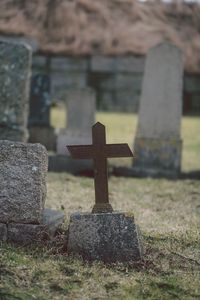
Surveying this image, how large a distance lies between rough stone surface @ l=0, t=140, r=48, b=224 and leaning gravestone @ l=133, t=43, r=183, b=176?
4451 mm

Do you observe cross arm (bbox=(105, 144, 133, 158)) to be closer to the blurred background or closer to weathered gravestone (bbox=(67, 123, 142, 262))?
weathered gravestone (bbox=(67, 123, 142, 262))

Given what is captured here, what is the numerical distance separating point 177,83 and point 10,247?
5172mm

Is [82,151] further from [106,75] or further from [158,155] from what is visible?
[106,75]

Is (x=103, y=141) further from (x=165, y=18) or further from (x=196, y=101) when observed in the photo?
(x=165, y=18)

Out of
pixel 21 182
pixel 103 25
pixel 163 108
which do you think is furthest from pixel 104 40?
pixel 21 182

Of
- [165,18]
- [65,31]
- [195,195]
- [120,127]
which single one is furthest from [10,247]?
[165,18]

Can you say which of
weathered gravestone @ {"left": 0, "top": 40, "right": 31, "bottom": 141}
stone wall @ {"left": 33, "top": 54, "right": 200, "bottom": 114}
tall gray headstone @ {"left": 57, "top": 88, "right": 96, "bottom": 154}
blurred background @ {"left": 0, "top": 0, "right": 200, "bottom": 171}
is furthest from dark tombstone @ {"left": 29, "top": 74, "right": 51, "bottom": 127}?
stone wall @ {"left": 33, "top": 54, "right": 200, "bottom": 114}

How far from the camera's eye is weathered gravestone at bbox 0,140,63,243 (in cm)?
390

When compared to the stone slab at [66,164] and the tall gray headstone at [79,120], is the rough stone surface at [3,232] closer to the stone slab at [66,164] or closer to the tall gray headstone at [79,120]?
the stone slab at [66,164]

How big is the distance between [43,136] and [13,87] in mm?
2644

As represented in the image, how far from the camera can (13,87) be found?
280 inches

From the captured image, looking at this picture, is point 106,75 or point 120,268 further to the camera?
point 106,75

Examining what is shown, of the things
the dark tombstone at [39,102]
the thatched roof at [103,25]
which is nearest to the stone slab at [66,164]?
the dark tombstone at [39,102]

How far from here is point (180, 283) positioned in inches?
133
